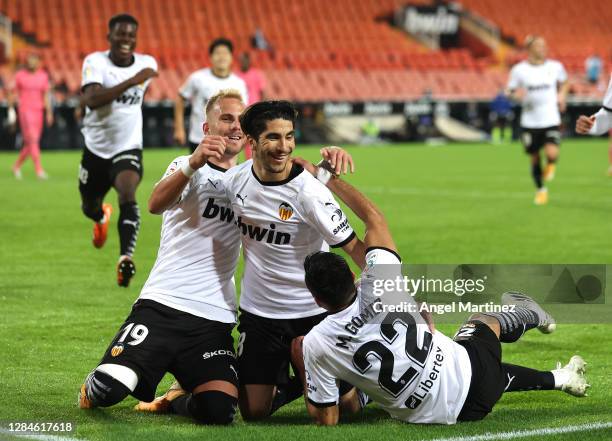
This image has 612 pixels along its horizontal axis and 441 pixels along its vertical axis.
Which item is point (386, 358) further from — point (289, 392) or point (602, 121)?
point (602, 121)

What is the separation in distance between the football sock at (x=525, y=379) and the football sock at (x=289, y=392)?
1026 millimetres

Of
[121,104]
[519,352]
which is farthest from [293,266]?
[121,104]

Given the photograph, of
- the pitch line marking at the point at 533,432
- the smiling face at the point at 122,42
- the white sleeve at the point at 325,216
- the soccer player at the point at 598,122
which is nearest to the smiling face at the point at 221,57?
the smiling face at the point at 122,42

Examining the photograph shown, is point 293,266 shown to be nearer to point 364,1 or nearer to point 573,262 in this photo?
point 573,262

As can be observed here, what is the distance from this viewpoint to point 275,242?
18.5 ft

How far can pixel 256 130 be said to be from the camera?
5.48 m

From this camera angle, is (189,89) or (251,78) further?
(251,78)

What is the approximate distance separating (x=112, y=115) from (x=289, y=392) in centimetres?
532

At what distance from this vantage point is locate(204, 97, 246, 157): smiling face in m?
5.92

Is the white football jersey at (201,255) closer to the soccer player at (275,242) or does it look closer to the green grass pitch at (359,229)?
the soccer player at (275,242)

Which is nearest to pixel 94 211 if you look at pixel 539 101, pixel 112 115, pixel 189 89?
pixel 112 115

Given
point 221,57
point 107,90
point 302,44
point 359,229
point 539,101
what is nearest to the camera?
point 107,90

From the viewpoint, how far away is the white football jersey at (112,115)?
1049cm

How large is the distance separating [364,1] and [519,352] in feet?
120
